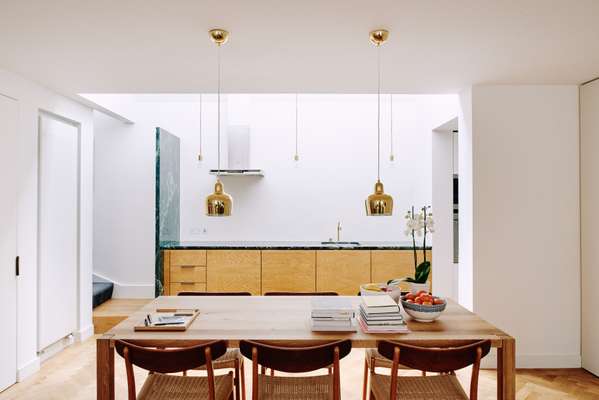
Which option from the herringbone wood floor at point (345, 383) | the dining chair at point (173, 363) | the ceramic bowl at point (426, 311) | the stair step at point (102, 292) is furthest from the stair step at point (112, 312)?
the ceramic bowl at point (426, 311)

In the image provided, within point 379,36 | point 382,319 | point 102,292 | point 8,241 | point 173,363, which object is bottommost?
point 102,292

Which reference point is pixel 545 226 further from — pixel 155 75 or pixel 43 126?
pixel 43 126

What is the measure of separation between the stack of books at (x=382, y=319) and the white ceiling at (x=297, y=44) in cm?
151

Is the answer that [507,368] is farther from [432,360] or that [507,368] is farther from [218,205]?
[218,205]

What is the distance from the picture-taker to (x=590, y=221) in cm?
358

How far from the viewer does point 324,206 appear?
19.1 feet

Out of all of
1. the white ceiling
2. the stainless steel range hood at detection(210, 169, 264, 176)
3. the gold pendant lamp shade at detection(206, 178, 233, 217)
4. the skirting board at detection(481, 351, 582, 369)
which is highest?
the white ceiling

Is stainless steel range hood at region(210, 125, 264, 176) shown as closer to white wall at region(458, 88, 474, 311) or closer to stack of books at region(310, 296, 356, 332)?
white wall at region(458, 88, 474, 311)

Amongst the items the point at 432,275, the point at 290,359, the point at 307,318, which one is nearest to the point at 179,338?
the point at 290,359

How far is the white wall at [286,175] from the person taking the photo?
5703 millimetres

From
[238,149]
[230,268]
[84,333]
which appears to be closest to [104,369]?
[84,333]

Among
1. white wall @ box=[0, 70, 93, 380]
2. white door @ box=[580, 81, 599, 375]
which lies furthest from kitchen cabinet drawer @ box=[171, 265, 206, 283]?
white door @ box=[580, 81, 599, 375]

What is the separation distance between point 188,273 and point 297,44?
10.6 ft

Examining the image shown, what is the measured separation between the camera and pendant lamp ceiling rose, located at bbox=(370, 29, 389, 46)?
251 cm
